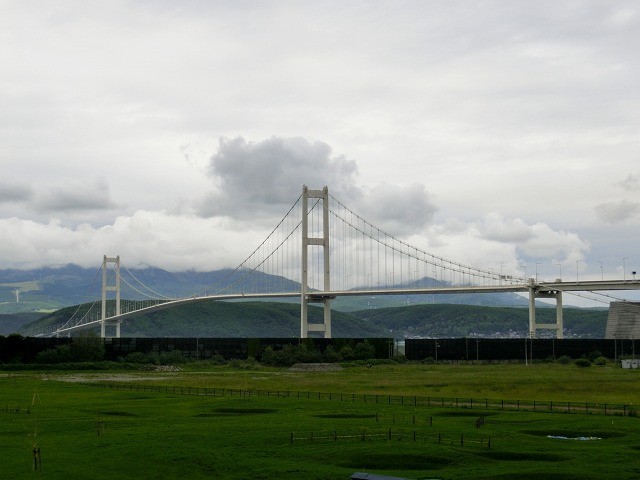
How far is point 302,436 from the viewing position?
4566 centimetres

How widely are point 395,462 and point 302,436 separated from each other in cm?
772

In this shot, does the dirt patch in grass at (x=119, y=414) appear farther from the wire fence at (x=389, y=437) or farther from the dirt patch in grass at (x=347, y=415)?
the wire fence at (x=389, y=437)

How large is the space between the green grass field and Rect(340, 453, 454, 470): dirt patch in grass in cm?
4

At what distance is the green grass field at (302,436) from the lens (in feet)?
122

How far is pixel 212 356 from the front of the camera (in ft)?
468

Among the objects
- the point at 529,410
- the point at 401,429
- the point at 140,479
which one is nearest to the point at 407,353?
the point at 529,410

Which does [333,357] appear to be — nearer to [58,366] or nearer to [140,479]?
[58,366]

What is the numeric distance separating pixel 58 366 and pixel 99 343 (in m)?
13.7

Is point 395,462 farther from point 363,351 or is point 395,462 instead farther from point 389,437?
point 363,351

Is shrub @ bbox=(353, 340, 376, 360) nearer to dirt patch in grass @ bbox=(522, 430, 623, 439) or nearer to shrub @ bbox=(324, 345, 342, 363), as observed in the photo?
shrub @ bbox=(324, 345, 342, 363)

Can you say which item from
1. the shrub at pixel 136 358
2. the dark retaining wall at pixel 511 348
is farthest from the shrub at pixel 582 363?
the shrub at pixel 136 358

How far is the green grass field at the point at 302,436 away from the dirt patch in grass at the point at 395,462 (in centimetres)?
4

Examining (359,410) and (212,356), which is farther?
(212,356)

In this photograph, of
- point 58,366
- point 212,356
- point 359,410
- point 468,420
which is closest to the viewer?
point 468,420
